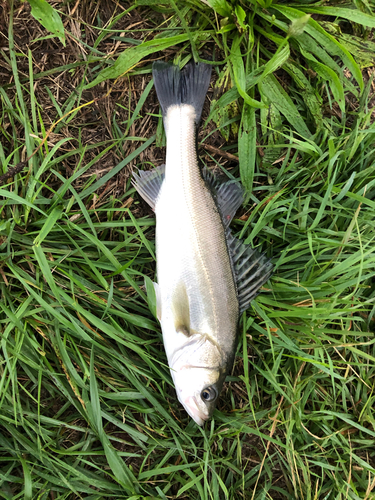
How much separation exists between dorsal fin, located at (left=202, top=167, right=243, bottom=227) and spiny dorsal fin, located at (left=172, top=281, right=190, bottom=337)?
1.98 feet

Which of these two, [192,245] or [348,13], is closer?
[192,245]

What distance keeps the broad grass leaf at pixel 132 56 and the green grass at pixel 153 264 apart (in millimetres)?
15

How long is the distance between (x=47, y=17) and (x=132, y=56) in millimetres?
609

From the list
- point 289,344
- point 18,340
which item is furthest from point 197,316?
point 18,340

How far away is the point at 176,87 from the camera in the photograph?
8.10 ft

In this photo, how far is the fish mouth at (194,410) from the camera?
228 cm

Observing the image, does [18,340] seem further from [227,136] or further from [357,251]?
[357,251]

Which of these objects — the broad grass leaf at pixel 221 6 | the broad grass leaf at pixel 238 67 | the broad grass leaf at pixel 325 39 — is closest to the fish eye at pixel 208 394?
the broad grass leaf at pixel 238 67

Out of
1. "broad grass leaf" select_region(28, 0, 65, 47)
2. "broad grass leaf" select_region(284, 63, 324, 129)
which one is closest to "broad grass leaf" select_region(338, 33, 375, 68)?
"broad grass leaf" select_region(284, 63, 324, 129)

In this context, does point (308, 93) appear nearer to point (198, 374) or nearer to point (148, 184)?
point (148, 184)

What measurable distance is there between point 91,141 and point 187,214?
3.18 feet

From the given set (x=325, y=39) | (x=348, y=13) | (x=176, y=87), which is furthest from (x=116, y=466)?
(x=348, y=13)

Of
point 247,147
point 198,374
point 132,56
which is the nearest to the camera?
point 198,374

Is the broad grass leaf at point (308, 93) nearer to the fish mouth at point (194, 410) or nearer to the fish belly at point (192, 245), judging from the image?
the fish belly at point (192, 245)
